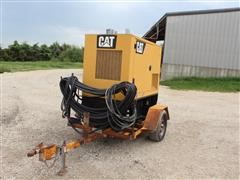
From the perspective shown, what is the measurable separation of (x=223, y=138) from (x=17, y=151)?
4.38 m

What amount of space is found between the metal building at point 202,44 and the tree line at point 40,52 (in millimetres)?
31818

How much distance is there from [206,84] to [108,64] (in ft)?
42.9

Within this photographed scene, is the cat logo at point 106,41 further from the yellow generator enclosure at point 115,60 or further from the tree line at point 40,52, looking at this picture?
the tree line at point 40,52

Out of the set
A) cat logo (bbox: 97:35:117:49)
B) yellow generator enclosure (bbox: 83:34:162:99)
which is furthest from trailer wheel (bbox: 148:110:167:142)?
cat logo (bbox: 97:35:117:49)

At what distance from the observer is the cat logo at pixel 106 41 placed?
575cm

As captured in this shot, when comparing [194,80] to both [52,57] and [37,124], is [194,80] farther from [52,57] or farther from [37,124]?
[52,57]

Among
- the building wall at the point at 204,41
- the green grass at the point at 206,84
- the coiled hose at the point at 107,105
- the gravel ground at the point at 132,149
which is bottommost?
the gravel ground at the point at 132,149

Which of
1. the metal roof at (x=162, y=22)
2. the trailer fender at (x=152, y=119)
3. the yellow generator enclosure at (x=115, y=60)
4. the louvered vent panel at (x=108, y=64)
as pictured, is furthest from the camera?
the metal roof at (x=162, y=22)

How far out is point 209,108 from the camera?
1115cm

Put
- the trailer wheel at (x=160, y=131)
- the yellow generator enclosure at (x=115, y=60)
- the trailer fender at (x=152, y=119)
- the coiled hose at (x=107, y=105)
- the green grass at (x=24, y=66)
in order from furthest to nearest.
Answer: the green grass at (x=24, y=66) → the trailer wheel at (x=160, y=131) → the trailer fender at (x=152, y=119) → the yellow generator enclosure at (x=115, y=60) → the coiled hose at (x=107, y=105)

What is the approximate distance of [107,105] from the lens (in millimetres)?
5121

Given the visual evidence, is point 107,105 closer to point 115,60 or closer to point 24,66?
point 115,60

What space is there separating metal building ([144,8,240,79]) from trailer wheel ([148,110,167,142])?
1303cm

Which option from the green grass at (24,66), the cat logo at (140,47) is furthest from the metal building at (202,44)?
the cat logo at (140,47)
